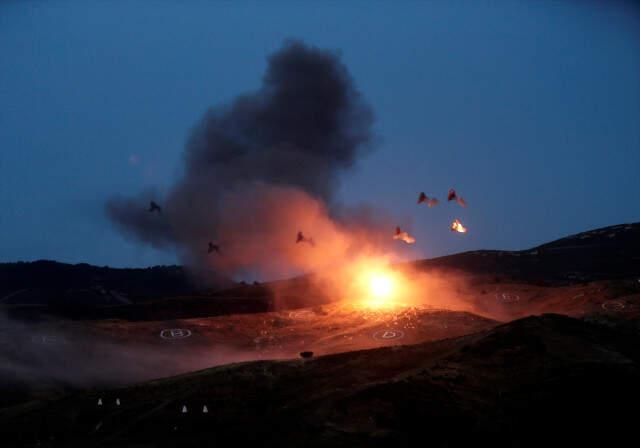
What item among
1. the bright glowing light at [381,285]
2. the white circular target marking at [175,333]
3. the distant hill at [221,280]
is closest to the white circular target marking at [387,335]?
the white circular target marking at [175,333]

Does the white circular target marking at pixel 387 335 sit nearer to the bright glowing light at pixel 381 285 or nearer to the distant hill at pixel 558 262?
the bright glowing light at pixel 381 285

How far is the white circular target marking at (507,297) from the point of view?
44.5m

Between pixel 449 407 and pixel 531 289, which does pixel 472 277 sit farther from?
pixel 449 407

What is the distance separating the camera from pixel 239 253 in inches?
2805

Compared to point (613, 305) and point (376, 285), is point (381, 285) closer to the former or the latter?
point (376, 285)

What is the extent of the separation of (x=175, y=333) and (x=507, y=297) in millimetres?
25835

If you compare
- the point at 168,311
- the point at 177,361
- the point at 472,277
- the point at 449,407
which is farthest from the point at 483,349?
the point at 472,277

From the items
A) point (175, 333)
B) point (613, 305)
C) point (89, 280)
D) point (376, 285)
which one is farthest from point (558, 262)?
point (89, 280)

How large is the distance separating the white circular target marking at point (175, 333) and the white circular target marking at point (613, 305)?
2565 centimetres

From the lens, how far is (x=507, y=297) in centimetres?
4525

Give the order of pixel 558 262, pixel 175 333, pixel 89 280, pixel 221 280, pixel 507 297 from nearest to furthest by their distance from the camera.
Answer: pixel 175 333 < pixel 507 297 < pixel 558 262 < pixel 221 280 < pixel 89 280

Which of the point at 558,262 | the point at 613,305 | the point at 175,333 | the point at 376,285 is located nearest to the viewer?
the point at 613,305

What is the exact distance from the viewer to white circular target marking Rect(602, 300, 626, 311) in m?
34.2

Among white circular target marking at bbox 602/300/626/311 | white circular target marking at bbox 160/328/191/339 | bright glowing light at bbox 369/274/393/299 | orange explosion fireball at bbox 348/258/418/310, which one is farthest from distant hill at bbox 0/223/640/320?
white circular target marking at bbox 602/300/626/311
